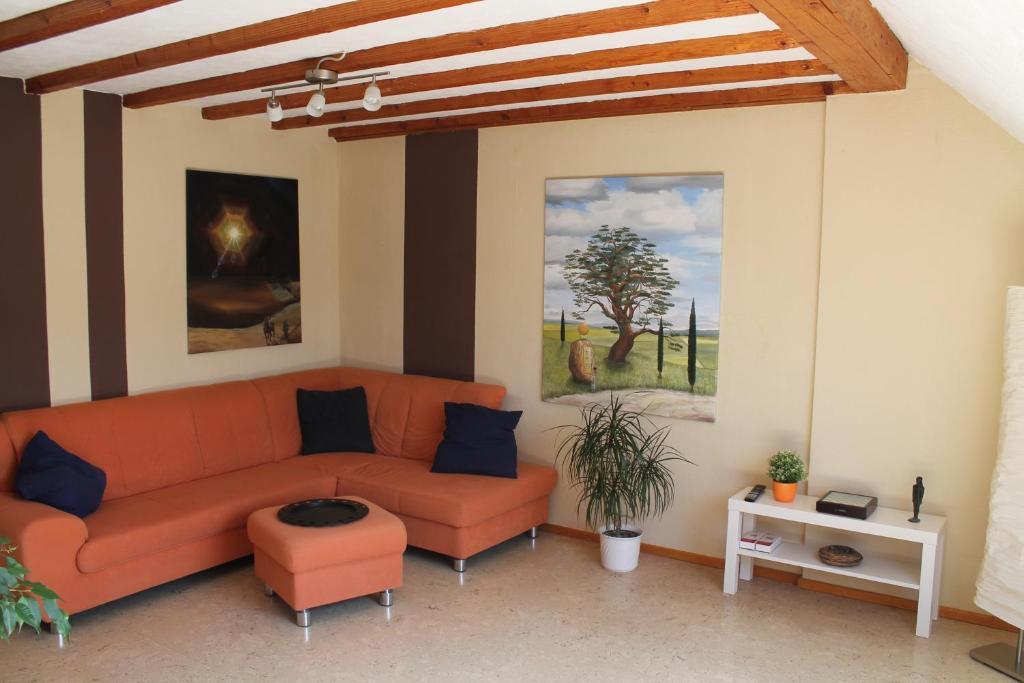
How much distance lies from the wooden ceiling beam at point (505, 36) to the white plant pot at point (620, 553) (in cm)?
279

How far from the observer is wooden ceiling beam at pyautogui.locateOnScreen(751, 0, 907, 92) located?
9.11ft

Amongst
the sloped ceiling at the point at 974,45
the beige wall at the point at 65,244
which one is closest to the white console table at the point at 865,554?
the sloped ceiling at the point at 974,45

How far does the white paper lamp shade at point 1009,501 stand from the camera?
3744 mm

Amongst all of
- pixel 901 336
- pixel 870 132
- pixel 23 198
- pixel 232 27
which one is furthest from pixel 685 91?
pixel 23 198

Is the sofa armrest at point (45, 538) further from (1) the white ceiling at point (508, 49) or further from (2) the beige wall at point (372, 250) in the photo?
(2) the beige wall at point (372, 250)

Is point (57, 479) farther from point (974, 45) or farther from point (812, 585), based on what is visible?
point (974, 45)

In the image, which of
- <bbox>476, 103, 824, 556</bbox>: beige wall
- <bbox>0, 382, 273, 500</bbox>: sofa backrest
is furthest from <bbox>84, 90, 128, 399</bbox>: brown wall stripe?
<bbox>476, 103, 824, 556</bbox>: beige wall

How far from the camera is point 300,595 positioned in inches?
162

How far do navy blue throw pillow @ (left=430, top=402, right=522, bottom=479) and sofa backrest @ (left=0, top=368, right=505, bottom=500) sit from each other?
0.22 meters

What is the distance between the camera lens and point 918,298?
4.41 meters

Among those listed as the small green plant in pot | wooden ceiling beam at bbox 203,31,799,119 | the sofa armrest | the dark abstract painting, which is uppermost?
wooden ceiling beam at bbox 203,31,799,119

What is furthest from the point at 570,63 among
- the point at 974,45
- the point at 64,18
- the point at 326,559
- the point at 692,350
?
the point at 326,559

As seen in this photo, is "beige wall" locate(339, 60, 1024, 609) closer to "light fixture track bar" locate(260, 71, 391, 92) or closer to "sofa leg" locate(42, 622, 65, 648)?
"light fixture track bar" locate(260, 71, 391, 92)

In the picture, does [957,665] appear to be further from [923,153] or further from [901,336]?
[923,153]
